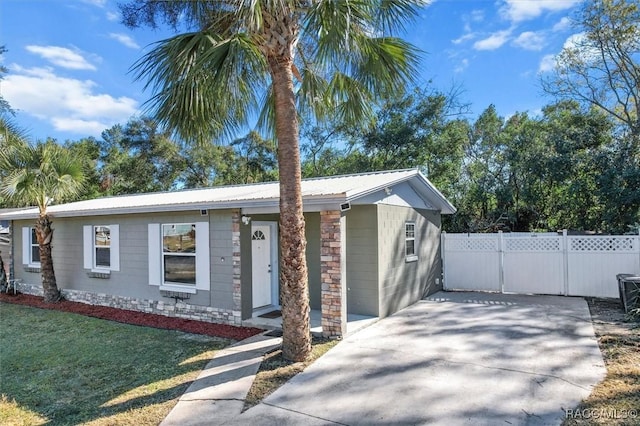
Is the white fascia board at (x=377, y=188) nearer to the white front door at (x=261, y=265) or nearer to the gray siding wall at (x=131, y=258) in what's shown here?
the white front door at (x=261, y=265)

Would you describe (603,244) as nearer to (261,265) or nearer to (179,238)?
(261,265)

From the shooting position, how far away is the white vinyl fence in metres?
9.95

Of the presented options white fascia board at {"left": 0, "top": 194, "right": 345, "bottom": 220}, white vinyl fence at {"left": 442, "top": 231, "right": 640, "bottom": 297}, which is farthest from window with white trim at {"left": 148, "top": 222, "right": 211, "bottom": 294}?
white vinyl fence at {"left": 442, "top": 231, "right": 640, "bottom": 297}

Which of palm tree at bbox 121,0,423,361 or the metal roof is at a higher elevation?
palm tree at bbox 121,0,423,361

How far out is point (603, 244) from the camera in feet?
32.9

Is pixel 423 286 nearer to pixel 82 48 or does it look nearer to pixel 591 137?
pixel 591 137

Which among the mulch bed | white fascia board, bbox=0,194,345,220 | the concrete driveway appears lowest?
the mulch bed

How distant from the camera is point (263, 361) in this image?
580 cm

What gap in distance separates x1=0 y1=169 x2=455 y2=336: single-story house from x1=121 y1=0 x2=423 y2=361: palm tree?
130 cm

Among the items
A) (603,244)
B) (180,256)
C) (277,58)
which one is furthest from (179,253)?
(603,244)

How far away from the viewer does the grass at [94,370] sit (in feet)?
14.7

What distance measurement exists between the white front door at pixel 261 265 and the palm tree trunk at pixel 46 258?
21.7 feet

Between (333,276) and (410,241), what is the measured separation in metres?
3.86

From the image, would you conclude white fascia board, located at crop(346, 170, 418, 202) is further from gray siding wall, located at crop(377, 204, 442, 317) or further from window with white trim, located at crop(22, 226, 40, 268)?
window with white trim, located at crop(22, 226, 40, 268)
